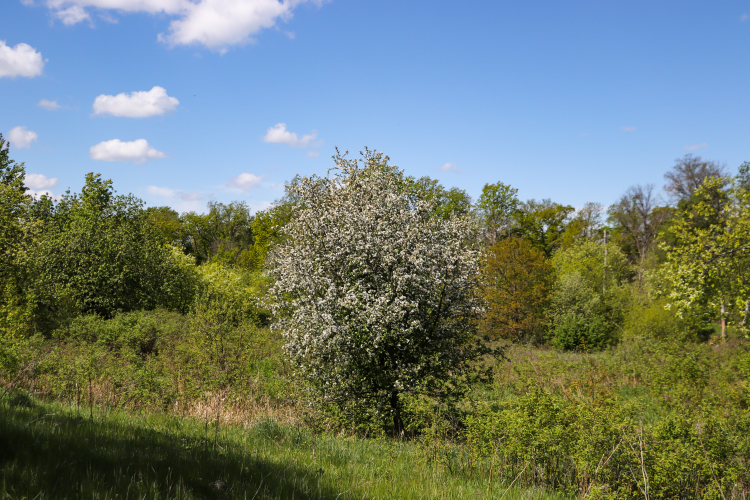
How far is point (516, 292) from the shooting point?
30.9 metres

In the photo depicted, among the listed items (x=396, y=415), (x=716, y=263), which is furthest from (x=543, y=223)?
(x=396, y=415)

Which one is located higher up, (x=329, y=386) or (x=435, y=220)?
(x=435, y=220)

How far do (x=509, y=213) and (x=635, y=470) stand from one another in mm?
46072

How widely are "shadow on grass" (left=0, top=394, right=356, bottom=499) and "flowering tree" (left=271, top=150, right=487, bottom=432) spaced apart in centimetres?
368

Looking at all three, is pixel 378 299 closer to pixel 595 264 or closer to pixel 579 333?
pixel 579 333

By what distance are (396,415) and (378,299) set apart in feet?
8.67

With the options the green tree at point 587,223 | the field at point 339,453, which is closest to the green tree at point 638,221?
the green tree at point 587,223

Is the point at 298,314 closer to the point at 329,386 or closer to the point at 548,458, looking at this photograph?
the point at 329,386

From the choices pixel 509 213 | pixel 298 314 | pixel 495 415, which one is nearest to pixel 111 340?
pixel 298 314

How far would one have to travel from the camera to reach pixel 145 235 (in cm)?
2597

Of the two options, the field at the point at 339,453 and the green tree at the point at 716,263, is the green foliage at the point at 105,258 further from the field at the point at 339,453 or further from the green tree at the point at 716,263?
the green tree at the point at 716,263

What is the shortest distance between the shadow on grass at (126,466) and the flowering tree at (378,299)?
3677 millimetres

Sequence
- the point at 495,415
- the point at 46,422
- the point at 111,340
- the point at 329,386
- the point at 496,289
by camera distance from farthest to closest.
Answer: the point at 496,289, the point at 111,340, the point at 329,386, the point at 495,415, the point at 46,422

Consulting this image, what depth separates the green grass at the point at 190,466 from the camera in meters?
3.19
